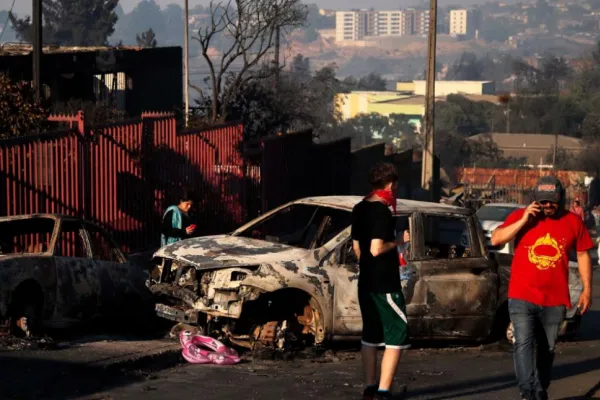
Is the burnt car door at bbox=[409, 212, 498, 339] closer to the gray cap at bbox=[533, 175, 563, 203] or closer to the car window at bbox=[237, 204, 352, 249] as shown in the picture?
the car window at bbox=[237, 204, 352, 249]

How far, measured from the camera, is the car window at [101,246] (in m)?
11.6

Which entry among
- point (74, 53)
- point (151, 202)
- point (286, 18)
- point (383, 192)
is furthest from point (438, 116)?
point (383, 192)

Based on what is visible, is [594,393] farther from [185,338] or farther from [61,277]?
[61,277]

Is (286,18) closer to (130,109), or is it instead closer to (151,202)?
(130,109)

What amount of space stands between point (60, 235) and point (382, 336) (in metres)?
4.17

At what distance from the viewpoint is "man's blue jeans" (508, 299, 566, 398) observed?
788 cm

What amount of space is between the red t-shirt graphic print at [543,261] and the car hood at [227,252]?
121 inches

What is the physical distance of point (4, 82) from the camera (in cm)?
1608

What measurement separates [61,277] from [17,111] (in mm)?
5961

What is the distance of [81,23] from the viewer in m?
130

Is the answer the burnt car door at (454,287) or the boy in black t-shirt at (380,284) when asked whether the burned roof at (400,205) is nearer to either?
the burnt car door at (454,287)

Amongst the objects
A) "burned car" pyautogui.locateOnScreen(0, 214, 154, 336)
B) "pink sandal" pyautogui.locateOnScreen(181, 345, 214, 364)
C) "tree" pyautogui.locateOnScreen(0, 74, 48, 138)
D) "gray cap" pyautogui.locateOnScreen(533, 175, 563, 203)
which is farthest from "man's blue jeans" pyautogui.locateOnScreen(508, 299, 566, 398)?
"tree" pyautogui.locateOnScreen(0, 74, 48, 138)

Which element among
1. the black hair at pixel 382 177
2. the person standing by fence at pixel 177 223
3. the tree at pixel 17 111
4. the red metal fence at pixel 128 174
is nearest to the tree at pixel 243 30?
the red metal fence at pixel 128 174

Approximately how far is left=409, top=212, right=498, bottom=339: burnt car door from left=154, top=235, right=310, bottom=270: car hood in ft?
4.25
